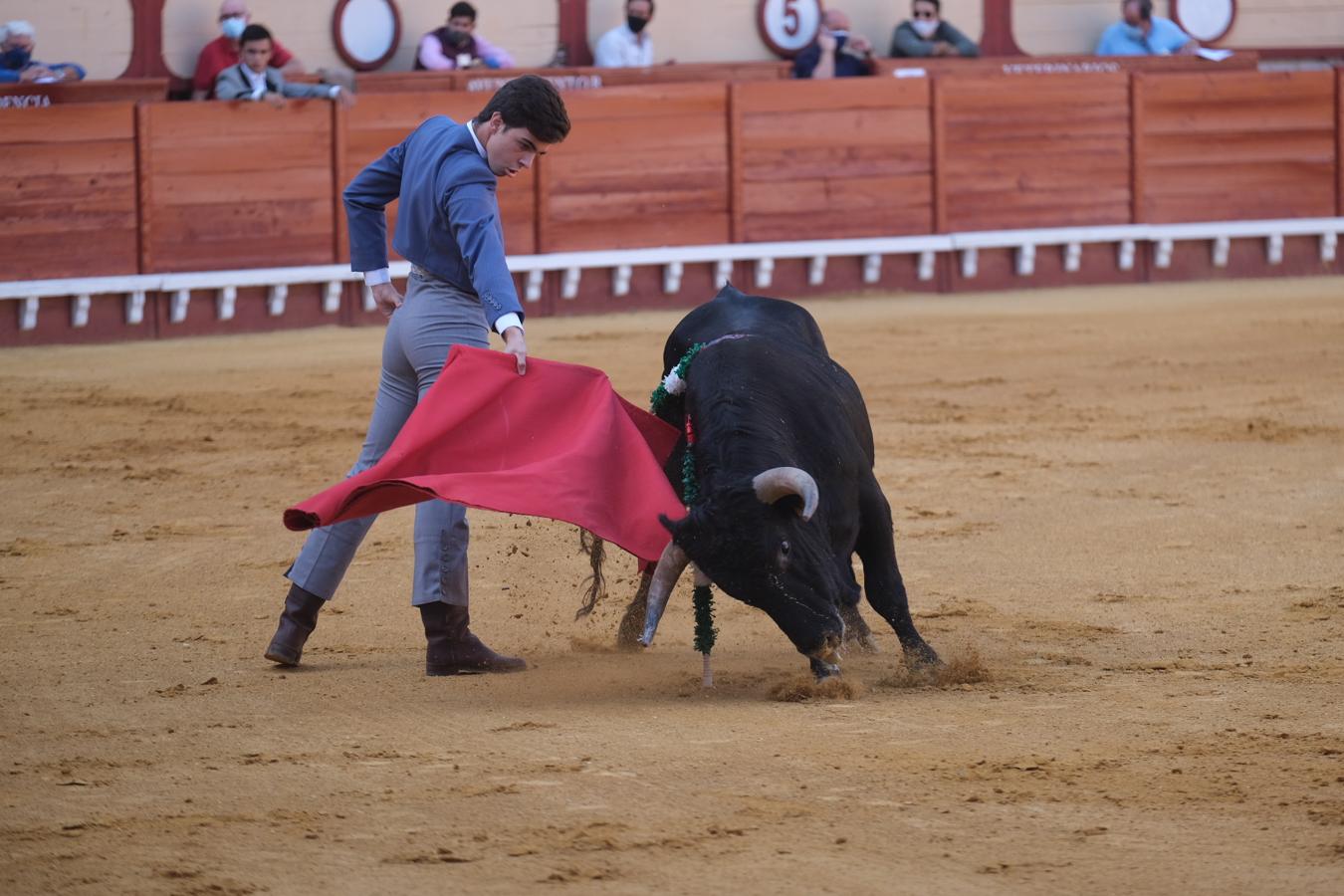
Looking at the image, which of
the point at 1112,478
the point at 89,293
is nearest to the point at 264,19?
the point at 89,293

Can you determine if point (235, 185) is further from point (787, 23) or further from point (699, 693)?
point (699, 693)

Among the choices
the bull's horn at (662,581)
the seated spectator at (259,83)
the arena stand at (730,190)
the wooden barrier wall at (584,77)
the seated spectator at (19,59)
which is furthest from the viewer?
the wooden barrier wall at (584,77)

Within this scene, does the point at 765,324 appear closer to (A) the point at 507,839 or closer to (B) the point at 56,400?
(A) the point at 507,839

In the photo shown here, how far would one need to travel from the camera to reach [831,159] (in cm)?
1064

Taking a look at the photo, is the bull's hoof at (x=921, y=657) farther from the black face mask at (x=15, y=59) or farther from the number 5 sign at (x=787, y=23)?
the number 5 sign at (x=787, y=23)

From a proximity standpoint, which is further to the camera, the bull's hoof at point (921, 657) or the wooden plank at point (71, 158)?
the wooden plank at point (71, 158)

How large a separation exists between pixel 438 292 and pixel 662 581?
681mm

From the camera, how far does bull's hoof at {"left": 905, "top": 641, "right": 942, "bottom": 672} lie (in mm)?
3516

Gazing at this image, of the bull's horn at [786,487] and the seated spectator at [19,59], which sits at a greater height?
the seated spectator at [19,59]

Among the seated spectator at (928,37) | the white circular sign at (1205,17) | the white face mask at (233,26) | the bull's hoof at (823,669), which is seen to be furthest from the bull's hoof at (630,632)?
the white circular sign at (1205,17)

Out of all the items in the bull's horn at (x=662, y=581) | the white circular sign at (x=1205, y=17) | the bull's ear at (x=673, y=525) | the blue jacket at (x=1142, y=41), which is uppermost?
the white circular sign at (x=1205, y=17)

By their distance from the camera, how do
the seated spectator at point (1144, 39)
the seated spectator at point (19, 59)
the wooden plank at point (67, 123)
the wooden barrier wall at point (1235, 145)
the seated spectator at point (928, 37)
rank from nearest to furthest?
1. the wooden plank at point (67, 123)
2. the seated spectator at point (19, 59)
3. the seated spectator at point (928, 37)
4. the wooden barrier wall at point (1235, 145)
5. the seated spectator at point (1144, 39)

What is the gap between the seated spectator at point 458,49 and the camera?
395 inches

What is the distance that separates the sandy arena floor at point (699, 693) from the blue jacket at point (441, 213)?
2.44 ft
